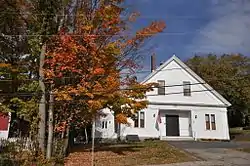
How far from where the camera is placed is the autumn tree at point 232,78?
131ft

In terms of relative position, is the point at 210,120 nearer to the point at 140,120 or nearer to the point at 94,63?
the point at 140,120

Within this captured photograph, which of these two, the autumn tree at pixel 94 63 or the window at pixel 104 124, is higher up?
the autumn tree at pixel 94 63

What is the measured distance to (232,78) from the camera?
36969 millimetres

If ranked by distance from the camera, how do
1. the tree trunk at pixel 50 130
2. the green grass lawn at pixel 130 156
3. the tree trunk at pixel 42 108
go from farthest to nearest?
1. the tree trunk at pixel 42 108
2. the tree trunk at pixel 50 130
3. the green grass lawn at pixel 130 156

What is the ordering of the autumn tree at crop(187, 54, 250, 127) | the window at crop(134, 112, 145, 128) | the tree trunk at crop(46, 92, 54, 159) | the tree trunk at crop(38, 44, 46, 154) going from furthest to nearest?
the autumn tree at crop(187, 54, 250, 127) < the window at crop(134, 112, 145, 128) < the tree trunk at crop(38, 44, 46, 154) < the tree trunk at crop(46, 92, 54, 159)

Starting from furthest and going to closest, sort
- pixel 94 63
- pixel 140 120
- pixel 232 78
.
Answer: pixel 232 78, pixel 140 120, pixel 94 63

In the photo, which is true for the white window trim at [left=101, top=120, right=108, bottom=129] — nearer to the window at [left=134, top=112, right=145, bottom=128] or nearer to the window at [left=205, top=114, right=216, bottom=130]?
the window at [left=134, top=112, right=145, bottom=128]

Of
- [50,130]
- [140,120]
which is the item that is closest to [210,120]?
[140,120]

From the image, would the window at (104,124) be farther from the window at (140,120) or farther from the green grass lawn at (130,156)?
the green grass lawn at (130,156)

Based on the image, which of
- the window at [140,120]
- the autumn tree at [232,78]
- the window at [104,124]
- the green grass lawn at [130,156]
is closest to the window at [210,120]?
the autumn tree at [232,78]

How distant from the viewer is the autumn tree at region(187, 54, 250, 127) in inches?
1570

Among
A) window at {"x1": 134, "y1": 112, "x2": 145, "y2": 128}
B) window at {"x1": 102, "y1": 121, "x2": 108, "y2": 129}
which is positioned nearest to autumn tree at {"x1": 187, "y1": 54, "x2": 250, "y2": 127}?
window at {"x1": 134, "y1": 112, "x2": 145, "y2": 128}

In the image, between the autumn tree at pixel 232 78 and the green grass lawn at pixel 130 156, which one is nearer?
the green grass lawn at pixel 130 156

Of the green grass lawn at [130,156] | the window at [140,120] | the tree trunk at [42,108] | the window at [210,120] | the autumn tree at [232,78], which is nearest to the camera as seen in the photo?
the green grass lawn at [130,156]
